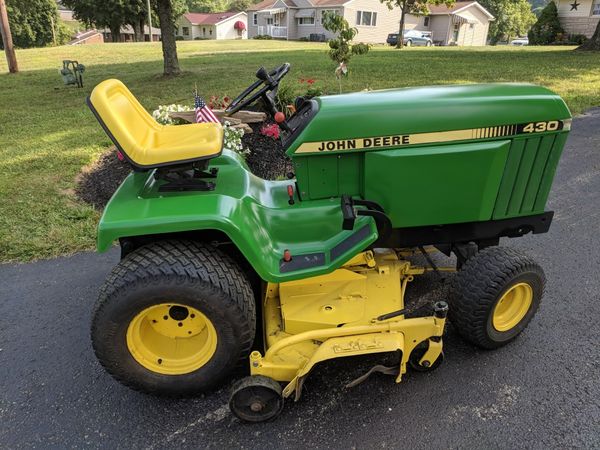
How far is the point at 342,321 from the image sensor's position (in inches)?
90.4

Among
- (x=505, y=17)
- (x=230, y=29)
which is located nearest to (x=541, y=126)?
(x=230, y=29)

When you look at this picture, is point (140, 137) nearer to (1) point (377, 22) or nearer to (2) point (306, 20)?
(1) point (377, 22)

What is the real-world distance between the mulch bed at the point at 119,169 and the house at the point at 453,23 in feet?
139

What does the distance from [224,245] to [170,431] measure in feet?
2.97

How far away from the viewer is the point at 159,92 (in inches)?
369

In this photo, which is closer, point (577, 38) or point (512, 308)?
point (512, 308)

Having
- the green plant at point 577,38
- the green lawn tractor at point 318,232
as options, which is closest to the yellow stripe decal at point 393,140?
the green lawn tractor at point 318,232

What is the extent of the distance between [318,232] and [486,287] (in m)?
0.89

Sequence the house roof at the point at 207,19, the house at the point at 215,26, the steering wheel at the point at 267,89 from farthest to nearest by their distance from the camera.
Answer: the house at the point at 215,26 → the house roof at the point at 207,19 → the steering wheel at the point at 267,89

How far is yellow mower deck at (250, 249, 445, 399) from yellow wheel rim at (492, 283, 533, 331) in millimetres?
470

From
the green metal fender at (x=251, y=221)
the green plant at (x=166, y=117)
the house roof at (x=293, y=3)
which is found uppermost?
the house roof at (x=293, y=3)

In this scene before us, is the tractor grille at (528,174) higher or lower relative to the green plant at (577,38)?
higher

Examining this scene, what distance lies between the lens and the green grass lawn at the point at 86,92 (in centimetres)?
409

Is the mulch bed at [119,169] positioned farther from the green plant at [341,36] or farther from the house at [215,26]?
the house at [215,26]
